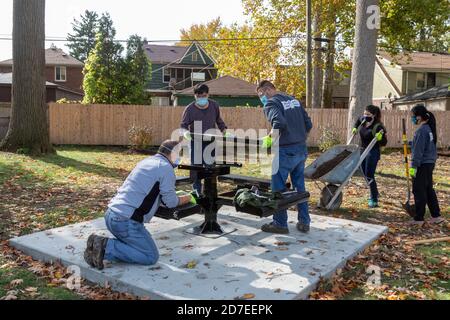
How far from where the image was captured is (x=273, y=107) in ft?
19.4

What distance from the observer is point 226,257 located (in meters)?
5.27

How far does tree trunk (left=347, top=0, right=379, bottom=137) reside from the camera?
1302 centimetres

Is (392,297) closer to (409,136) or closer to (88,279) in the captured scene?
(88,279)

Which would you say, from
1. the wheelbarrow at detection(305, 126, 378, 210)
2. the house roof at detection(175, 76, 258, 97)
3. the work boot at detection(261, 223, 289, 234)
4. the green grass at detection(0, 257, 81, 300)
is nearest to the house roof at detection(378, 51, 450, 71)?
the house roof at detection(175, 76, 258, 97)

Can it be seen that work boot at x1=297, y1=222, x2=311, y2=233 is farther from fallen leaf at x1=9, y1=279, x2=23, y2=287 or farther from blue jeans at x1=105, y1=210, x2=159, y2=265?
fallen leaf at x1=9, y1=279, x2=23, y2=287

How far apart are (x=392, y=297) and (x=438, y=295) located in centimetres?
52

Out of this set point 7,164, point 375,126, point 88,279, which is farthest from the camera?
point 7,164

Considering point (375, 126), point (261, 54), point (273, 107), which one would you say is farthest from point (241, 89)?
point (273, 107)

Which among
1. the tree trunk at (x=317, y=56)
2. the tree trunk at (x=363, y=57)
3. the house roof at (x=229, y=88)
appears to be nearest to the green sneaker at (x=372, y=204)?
the tree trunk at (x=363, y=57)

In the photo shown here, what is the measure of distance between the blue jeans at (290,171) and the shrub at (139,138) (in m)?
14.3

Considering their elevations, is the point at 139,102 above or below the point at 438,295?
above

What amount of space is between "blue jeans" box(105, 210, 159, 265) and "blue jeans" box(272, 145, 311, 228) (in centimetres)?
Result: 199
